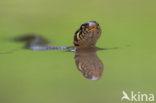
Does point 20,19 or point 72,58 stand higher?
point 20,19

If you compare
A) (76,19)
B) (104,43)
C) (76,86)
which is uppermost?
(76,19)

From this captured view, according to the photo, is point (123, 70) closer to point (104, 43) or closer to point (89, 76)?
point (89, 76)

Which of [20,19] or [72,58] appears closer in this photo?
[72,58]

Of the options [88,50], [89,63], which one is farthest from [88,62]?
[88,50]

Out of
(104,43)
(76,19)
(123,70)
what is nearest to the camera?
(123,70)

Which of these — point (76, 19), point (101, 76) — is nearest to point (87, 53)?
point (101, 76)

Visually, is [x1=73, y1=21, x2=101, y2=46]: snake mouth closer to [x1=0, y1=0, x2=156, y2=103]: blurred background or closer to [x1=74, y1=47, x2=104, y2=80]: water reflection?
[x1=74, y1=47, x2=104, y2=80]: water reflection

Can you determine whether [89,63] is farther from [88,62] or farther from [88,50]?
[88,50]

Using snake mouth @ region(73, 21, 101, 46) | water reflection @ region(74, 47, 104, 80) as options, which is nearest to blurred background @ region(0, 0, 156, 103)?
water reflection @ region(74, 47, 104, 80)
